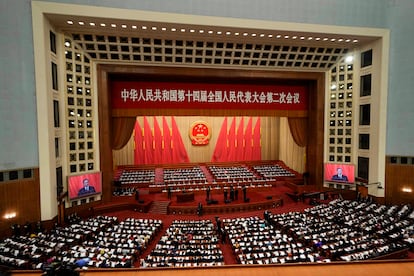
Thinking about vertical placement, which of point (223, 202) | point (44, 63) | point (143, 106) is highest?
point (44, 63)

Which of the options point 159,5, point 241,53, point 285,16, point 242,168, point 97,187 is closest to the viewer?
point 159,5

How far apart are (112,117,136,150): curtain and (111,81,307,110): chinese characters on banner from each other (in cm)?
81

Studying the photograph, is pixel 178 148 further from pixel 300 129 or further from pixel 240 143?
pixel 300 129

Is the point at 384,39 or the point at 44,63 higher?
the point at 384,39

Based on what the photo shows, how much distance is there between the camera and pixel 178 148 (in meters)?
22.0

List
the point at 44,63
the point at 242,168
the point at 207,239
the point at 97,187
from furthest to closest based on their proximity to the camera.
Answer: the point at 242,168
the point at 97,187
the point at 44,63
the point at 207,239

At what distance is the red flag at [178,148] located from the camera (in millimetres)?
21984

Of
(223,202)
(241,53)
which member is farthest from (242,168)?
(241,53)

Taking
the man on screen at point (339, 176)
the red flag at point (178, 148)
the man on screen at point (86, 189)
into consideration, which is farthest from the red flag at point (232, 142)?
the man on screen at point (86, 189)

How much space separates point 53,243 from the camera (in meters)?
7.64

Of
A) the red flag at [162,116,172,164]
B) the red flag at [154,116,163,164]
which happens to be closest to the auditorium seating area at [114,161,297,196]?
the red flag at [154,116,163,164]

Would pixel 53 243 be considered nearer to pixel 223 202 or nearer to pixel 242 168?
pixel 223 202

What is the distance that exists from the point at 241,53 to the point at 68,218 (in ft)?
39.8

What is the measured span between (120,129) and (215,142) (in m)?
10.4
